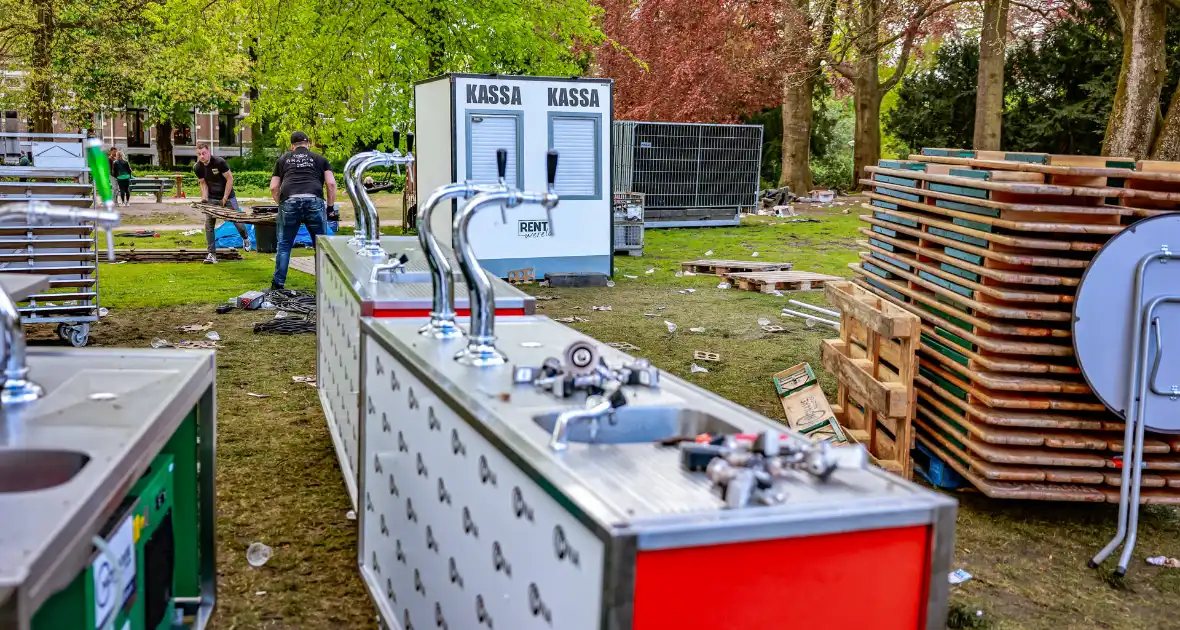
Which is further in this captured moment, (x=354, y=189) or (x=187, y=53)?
(x=187, y=53)

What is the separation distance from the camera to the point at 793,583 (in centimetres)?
235

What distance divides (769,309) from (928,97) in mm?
20951

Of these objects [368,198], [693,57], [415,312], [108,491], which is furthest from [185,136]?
[108,491]

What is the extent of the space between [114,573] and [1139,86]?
17865 millimetres

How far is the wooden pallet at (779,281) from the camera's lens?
14.5 m

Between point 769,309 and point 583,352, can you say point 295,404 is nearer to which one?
point 583,352

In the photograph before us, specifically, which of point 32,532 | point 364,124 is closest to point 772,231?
point 364,124

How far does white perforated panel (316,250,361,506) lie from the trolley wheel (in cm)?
325

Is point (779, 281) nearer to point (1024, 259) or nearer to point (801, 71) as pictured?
point (1024, 259)

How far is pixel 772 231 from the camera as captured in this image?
23.1 m

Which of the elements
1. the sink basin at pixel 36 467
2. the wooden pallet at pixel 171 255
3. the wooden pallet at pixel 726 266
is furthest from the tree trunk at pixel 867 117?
the sink basin at pixel 36 467

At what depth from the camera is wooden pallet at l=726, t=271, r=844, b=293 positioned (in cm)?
1448

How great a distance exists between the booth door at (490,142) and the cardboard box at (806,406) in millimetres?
6740

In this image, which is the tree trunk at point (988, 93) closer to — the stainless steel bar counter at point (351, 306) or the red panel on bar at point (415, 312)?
the stainless steel bar counter at point (351, 306)
